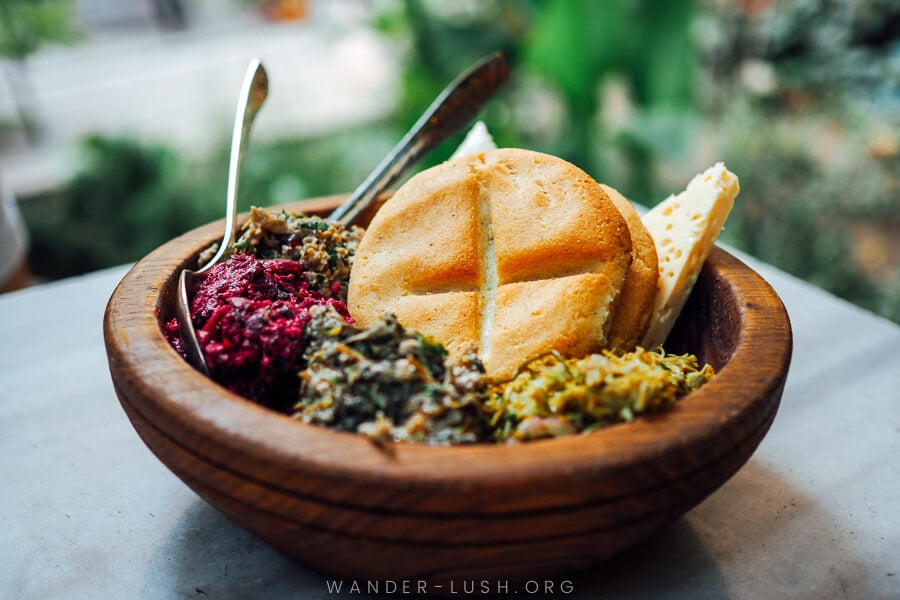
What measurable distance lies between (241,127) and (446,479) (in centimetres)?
95

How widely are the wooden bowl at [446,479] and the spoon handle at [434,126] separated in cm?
66

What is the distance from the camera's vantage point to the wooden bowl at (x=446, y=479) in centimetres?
78

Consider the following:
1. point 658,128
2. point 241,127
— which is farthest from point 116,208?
point 241,127

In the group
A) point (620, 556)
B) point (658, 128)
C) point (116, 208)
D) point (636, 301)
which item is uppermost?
point (636, 301)

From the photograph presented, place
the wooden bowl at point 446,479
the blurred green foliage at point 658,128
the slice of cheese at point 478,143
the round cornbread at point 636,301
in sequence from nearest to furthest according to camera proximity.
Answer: the wooden bowl at point 446,479
the round cornbread at point 636,301
the slice of cheese at point 478,143
the blurred green foliage at point 658,128

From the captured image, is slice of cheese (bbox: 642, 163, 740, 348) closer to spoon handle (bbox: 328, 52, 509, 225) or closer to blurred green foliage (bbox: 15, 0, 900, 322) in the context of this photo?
spoon handle (bbox: 328, 52, 509, 225)

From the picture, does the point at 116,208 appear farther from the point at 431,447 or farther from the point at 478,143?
the point at 431,447

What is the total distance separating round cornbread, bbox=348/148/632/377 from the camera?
3.59 feet

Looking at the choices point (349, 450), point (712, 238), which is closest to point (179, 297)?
point (349, 450)

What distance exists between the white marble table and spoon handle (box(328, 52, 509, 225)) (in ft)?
2.03

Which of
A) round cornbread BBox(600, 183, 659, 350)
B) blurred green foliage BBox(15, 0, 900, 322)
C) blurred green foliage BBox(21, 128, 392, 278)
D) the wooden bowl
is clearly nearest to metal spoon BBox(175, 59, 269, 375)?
the wooden bowl

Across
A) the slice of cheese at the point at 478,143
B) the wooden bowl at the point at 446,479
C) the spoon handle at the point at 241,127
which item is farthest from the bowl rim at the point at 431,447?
→ the slice of cheese at the point at 478,143

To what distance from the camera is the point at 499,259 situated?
118 centimetres

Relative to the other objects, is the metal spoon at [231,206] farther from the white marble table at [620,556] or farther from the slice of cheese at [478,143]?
the slice of cheese at [478,143]
